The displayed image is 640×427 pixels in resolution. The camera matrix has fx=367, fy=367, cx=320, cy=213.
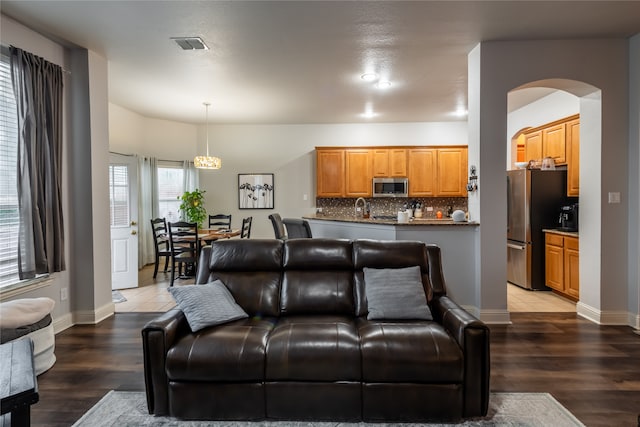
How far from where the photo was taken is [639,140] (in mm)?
3646

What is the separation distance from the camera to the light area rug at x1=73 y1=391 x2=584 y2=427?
6.92 feet

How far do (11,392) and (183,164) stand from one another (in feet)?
21.2

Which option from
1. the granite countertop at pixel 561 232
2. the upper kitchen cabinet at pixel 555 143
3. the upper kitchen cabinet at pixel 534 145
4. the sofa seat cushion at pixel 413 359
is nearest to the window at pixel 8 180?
the sofa seat cushion at pixel 413 359

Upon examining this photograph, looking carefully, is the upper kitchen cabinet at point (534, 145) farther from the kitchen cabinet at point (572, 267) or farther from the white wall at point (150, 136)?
the white wall at point (150, 136)

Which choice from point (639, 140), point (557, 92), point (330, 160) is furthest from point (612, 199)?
point (330, 160)

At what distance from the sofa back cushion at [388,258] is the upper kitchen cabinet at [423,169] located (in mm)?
4603

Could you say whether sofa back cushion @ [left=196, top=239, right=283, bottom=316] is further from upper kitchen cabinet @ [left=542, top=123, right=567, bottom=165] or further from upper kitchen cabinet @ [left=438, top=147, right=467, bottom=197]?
upper kitchen cabinet @ [left=438, top=147, right=467, bottom=197]

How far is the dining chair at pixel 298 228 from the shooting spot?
184 inches

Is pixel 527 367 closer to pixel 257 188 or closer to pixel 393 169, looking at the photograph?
pixel 393 169

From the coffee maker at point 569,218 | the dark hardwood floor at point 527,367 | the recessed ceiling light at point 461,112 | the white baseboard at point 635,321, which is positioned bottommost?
the dark hardwood floor at point 527,367

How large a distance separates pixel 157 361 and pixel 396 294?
1.57 m

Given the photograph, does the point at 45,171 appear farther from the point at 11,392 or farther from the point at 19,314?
the point at 11,392

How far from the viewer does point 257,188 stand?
7691 millimetres

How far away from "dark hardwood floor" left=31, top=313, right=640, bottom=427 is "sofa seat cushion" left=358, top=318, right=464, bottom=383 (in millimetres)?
774
